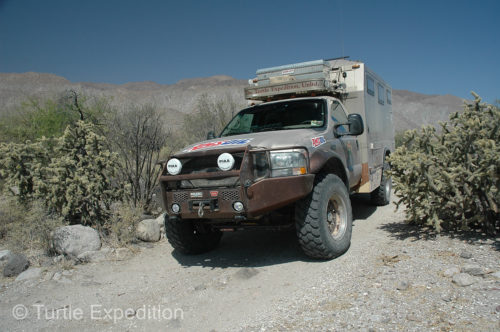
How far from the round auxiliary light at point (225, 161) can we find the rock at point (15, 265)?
10.0ft

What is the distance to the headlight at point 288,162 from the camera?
4.33 metres

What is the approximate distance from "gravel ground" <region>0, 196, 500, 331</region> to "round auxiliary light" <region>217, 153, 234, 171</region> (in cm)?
135

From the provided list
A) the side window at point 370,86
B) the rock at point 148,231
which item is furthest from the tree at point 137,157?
the side window at point 370,86

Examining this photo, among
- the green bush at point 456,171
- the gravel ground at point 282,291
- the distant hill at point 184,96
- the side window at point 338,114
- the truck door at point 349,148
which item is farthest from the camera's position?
the distant hill at point 184,96

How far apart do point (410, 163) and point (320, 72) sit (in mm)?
2303

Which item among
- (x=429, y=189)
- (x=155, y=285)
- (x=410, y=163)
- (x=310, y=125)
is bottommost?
(x=155, y=285)

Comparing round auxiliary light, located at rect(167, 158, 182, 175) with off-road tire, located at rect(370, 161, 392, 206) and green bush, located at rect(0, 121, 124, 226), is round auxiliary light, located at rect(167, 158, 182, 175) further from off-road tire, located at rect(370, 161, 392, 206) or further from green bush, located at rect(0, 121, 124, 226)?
off-road tire, located at rect(370, 161, 392, 206)

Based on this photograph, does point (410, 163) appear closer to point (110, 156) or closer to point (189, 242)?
point (189, 242)

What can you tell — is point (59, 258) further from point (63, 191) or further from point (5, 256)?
point (63, 191)

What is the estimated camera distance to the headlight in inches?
170

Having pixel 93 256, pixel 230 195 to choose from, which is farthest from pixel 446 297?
pixel 93 256

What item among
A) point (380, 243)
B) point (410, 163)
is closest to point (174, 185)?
point (380, 243)

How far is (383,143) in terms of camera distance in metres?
8.49

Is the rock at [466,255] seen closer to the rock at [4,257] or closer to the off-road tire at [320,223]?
the off-road tire at [320,223]
